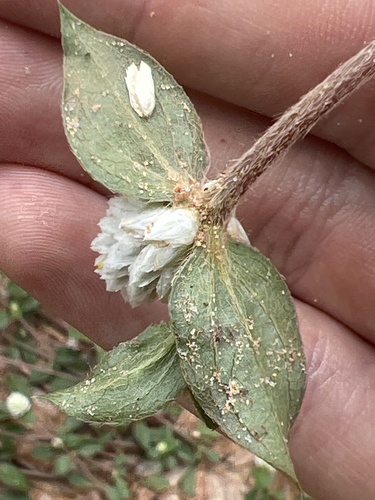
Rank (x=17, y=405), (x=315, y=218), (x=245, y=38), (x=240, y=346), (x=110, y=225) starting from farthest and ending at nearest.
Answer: (x=17, y=405) < (x=315, y=218) < (x=245, y=38) < (x=110, y=225) < (x=240, y=346)

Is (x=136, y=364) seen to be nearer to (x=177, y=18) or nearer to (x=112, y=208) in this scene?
(x=112, y=208)

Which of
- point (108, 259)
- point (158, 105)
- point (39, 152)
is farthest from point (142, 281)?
point (39, 152)

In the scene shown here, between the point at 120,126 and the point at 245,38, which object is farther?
the point at 245,38

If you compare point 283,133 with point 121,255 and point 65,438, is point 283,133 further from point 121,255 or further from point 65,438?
point 65,438

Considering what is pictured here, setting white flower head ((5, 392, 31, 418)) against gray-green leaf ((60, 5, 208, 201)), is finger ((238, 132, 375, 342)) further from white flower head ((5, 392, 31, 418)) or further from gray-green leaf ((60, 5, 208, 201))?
white flower head ((5, 392, 31, 418))

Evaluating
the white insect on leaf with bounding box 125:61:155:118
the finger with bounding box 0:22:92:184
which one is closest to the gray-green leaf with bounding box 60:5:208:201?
the white insect on leaf with bounding box 125:61:155:118

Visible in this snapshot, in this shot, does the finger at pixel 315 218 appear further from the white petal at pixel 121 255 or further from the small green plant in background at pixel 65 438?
the small green plant in background at pixel 65 438

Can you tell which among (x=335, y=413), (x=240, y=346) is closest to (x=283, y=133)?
(x=240, y=346)
